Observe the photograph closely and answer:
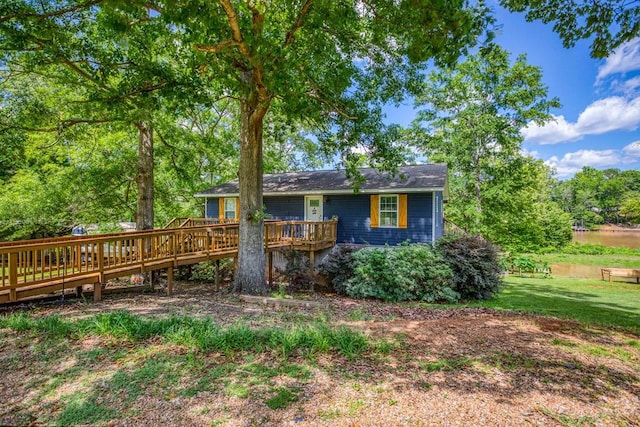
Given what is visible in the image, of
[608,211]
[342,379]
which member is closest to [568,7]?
[342,379]

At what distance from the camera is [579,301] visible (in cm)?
1086

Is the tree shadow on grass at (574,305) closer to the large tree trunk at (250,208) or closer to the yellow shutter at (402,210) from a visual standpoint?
the yellow shutter at (402,210)

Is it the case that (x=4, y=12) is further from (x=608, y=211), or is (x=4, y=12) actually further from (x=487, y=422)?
(x=608, y=211)

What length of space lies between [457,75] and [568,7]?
54.5 ft

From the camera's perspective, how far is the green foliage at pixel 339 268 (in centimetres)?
1108

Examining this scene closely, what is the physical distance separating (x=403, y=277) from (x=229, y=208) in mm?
10520

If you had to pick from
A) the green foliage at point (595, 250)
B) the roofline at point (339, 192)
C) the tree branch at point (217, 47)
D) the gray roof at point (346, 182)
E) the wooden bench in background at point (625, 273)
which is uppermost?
the tree branch at point (217, 47)

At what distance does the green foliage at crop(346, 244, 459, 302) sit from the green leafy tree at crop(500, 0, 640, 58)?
6631mm

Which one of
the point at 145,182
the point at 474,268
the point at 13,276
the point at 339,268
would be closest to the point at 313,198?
the point at 339,268

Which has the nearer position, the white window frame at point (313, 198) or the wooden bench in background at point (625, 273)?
Answer: the white window frame at point (313, 198)

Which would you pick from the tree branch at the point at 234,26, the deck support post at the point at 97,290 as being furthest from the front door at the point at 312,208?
the tree branch at the point at 234,26

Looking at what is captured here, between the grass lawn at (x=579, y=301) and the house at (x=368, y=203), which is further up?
the house at (x=368, y=203)

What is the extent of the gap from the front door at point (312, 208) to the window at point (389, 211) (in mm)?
2951

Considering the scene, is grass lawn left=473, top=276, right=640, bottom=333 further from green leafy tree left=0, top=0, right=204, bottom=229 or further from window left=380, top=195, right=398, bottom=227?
green leafy tree left=0, top=0, right=204, bottom=229
